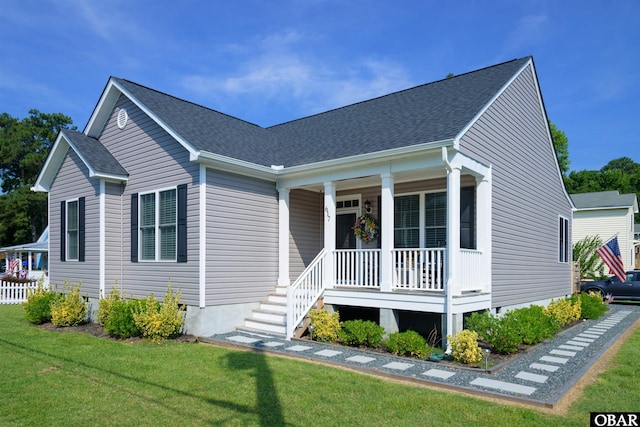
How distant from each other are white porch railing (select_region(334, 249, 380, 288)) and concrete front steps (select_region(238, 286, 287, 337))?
4.59ft

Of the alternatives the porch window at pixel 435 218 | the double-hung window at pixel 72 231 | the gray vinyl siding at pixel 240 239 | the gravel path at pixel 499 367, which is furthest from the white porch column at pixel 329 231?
the double-hung window at pixel 72 231

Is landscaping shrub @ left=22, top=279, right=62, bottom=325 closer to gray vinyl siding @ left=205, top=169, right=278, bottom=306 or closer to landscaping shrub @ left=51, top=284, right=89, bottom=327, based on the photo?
landscaping shrub @ left=51, top=284, right=89, bottom=327

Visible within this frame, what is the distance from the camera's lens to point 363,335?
8406 mm

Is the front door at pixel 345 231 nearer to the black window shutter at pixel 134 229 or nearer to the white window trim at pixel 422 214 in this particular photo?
the white window trim at pixel 422 214

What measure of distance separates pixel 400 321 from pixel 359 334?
221 cm

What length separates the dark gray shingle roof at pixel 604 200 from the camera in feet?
92.1

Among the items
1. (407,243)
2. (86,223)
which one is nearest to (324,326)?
(407,243)

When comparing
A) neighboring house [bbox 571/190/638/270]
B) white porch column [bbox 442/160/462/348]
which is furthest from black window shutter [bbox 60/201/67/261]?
neighboring house [bbox 571/190/638/270]

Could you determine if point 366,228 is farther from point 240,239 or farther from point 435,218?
point 240,239

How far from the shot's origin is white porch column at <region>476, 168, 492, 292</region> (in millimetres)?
9730

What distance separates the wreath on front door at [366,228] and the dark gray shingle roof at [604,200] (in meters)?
23.0

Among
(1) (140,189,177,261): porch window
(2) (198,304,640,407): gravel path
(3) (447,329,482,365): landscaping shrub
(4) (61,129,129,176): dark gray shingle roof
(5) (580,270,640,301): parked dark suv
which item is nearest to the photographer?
(2) (198,304,640,407): gravel path

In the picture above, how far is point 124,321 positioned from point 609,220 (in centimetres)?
2946

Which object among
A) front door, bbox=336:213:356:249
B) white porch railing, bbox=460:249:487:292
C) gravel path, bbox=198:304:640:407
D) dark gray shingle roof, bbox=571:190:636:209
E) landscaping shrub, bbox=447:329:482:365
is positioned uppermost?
dark gray shingle roof, bbox=571:190:636:209
